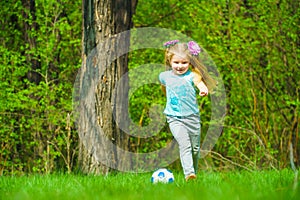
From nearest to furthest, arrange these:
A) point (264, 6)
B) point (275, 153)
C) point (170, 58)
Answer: point (170, 58) → point (264, 6) → point (275, 153)

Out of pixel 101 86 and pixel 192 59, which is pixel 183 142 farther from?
pixel 101 86

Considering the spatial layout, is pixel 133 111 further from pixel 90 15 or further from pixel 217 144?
pixel 90 15

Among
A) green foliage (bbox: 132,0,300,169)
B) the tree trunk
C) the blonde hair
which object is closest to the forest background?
green foliage (bbox: 132,0,300,169)

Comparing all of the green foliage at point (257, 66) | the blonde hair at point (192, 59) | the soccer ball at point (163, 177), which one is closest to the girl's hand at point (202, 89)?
the blonde hair at point (192, 59)

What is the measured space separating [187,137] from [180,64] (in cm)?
78

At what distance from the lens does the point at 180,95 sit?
233 inches

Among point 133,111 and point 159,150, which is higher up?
point 133,111

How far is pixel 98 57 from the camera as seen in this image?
7340mm

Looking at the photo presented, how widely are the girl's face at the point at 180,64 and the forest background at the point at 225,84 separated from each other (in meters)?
3.75

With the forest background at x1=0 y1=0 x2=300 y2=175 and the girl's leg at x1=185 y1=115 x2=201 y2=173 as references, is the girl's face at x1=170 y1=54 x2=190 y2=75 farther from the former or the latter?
the forest background at x1=0 y1=0 x2=300 y2=175

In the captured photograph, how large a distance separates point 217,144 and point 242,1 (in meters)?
2.97

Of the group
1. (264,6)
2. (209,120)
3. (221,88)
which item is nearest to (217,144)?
(209,120)

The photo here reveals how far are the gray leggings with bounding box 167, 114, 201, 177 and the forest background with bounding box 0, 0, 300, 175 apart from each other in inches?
145

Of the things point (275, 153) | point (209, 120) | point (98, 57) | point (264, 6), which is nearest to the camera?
point (98, 57)
